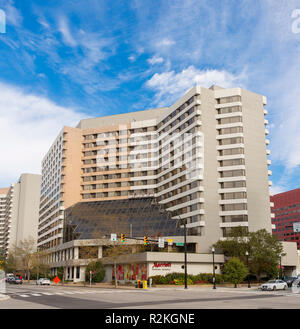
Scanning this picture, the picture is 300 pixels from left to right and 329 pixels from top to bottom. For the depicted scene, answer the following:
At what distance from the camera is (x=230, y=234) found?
74875 mm

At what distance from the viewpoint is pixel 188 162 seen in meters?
87.8

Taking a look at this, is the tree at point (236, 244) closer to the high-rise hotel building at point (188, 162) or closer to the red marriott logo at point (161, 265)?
the high-rise hotel building at point (188, 162)

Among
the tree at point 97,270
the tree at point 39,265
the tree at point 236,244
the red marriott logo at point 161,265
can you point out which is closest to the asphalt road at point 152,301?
the red marriott logo at point 161,265

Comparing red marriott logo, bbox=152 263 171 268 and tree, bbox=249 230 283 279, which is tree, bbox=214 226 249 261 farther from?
red marriott logo, bbox=152 263 171 268

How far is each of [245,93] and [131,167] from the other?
132ft

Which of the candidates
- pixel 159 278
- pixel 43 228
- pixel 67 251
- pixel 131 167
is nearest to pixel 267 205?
pixel 159 278

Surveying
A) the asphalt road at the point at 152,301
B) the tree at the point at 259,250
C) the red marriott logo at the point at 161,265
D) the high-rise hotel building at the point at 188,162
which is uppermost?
the high-rise hotel building at the point at 188,162

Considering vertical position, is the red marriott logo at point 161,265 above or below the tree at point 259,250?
below

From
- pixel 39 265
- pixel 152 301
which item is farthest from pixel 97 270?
pixel 152 301

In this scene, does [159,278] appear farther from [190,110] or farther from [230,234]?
[190,110]

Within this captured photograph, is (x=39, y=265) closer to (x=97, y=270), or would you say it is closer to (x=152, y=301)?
(x=97, y=270)

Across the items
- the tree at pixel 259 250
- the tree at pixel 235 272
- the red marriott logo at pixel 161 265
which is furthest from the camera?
the tree at pixel 259 250

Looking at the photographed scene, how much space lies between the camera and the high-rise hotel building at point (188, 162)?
82.2 m
